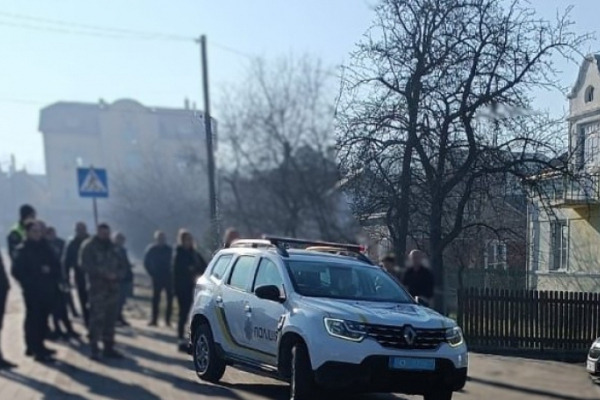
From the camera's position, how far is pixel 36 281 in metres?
10.5

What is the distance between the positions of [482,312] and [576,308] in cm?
203

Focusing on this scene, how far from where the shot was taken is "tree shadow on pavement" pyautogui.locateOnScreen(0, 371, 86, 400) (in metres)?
8.68

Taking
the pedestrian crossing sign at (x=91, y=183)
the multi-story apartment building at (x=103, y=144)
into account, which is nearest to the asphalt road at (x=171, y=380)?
the pedestrian crossing sign at (x=91, y=183)

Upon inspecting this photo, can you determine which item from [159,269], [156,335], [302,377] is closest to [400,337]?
[302,377]

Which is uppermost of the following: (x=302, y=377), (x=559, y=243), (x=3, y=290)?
(x=559, y=243)

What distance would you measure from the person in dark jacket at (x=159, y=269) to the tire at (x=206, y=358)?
1656 millimetres

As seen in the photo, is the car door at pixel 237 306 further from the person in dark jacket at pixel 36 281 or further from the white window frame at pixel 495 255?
the white window frame at pixel 495 255

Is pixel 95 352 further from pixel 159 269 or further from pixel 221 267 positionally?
pixel 221 267

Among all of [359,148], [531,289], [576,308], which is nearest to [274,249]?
[359,148]

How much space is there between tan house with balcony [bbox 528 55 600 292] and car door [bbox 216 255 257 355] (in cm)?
337

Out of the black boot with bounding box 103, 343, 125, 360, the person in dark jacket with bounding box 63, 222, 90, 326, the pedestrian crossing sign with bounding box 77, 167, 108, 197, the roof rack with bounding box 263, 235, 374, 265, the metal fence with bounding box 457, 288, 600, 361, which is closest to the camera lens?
the roof rack with bounding box 263, 235, 374, 265

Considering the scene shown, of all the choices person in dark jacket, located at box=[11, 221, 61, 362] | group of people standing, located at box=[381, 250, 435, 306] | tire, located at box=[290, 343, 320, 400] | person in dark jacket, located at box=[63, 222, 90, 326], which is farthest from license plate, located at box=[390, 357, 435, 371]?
person in dark jacket, located at box=[63, 222, 90, 326]

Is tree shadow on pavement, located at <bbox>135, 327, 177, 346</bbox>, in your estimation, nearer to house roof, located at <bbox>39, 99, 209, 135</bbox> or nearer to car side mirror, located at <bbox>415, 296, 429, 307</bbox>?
car side mirror, located at <bbox>415, 296, 429, 307</bbox>

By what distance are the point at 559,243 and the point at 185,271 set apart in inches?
179
